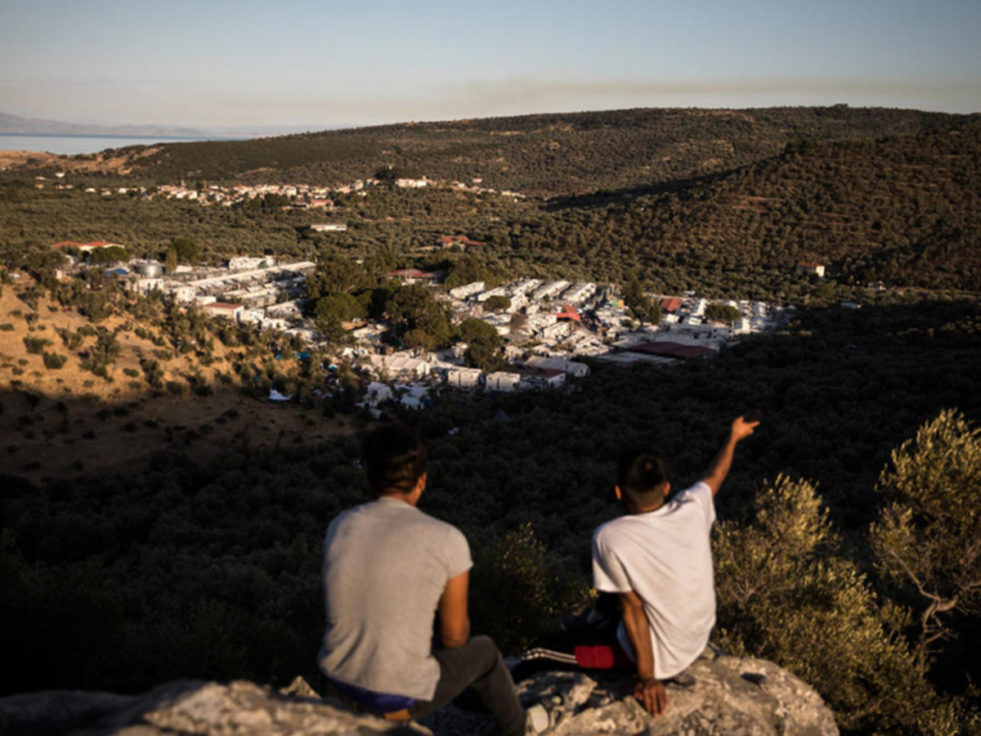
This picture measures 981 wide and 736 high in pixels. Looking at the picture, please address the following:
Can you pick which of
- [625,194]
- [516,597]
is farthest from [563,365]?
[625,194]

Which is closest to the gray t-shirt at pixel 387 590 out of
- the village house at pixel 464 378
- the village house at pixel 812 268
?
the village house at pixel 464 378

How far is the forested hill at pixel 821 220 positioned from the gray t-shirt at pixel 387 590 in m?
42.5

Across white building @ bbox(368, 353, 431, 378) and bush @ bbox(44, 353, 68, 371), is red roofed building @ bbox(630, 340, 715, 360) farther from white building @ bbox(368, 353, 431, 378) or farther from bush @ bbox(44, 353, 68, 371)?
bush @ bbox(44, 353, 68, 371)

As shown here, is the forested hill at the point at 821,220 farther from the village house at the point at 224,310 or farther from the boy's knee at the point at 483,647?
the boy's knee at the point at 483,647

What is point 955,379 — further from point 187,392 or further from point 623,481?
point 187,392

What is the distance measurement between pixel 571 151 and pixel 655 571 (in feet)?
362

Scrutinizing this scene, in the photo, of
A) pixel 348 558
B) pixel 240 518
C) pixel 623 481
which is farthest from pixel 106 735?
pixel 240 518

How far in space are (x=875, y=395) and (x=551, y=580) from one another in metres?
16.5

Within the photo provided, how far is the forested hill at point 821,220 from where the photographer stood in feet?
143

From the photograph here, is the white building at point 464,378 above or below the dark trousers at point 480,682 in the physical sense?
below

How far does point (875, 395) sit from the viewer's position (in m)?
19.0

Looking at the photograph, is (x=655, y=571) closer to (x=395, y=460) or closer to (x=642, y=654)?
(x=642, y=654)

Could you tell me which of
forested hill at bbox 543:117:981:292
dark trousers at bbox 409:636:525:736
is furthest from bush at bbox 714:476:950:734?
forested hill at bbox 543:117:981:292

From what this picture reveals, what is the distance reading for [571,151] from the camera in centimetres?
10681
